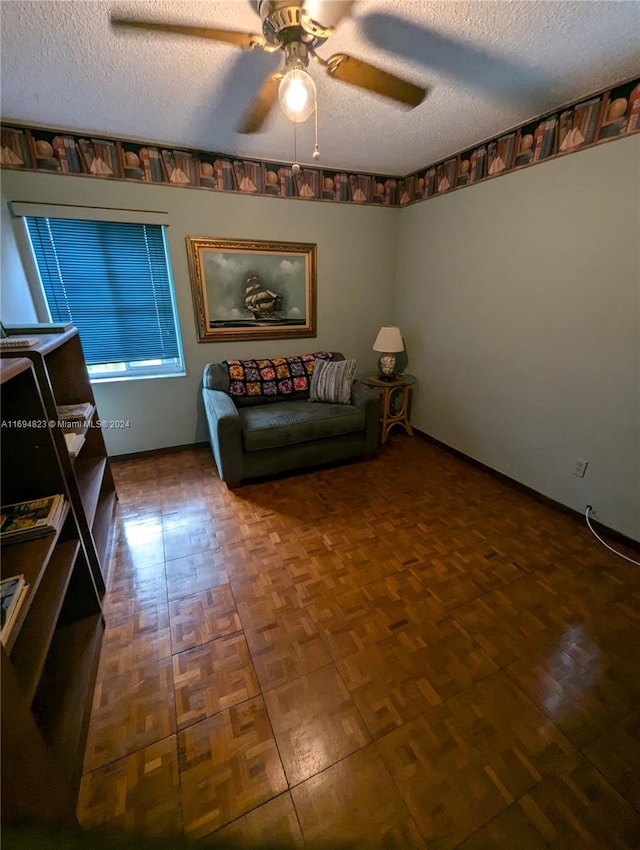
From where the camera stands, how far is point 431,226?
2.98 metres

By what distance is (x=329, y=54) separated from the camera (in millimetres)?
1483

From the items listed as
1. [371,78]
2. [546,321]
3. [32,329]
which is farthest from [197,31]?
[546,321]

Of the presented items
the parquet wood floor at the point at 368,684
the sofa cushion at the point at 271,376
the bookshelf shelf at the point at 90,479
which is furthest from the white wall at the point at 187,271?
the parquet wood floor at the point at 368,684

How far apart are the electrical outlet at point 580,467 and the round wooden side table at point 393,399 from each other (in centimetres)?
141

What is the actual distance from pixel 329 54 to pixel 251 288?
5.55 ft

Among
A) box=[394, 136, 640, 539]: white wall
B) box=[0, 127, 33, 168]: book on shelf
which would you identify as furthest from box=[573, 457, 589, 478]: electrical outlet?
box=[0, 127, 33, 168]: book on shelf

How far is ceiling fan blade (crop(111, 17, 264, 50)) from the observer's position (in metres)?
1.02

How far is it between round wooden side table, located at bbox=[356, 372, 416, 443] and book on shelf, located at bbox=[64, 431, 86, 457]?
2.25 m

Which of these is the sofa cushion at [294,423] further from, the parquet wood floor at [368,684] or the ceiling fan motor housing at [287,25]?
the ceiling fan motor housing at [287,25]

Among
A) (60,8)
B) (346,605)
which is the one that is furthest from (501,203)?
(346,605)

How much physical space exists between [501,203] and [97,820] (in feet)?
11.5

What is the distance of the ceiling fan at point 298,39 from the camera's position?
1.07m

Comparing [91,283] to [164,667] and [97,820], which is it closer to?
[164,667]

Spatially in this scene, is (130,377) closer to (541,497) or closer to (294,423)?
(294,423)
